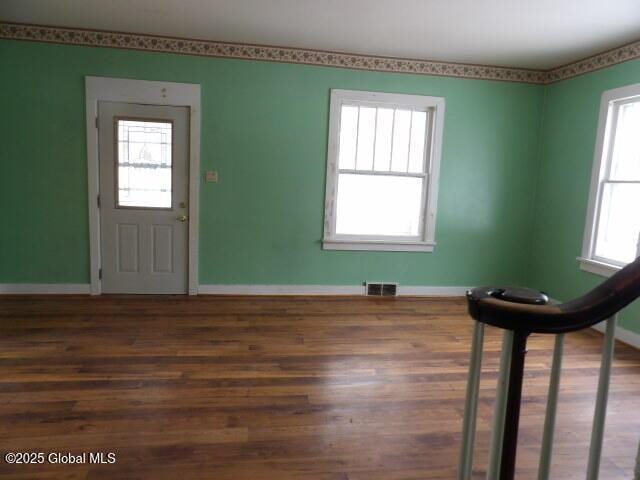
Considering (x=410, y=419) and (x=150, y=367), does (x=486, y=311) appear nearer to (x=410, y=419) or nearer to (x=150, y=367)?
(x=410, y=419)

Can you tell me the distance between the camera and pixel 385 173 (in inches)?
186

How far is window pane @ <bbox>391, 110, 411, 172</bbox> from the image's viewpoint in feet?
15.5

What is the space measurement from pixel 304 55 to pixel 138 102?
1726mm

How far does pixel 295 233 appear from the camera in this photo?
15.5 ft

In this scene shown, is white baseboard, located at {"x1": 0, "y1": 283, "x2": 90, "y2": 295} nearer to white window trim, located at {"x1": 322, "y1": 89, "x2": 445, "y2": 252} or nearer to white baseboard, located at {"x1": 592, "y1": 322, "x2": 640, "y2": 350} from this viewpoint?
white window trim, located at {"x1": 322, "y1": 89, "x2": 445, "y2": 252}

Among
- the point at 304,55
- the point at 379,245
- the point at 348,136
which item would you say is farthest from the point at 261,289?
the point at 304,55

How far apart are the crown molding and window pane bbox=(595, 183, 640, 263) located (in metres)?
1.16

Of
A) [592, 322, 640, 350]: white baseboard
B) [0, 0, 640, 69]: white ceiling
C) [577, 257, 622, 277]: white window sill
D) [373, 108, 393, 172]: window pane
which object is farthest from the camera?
[373, 108, 393, 172]: window pane

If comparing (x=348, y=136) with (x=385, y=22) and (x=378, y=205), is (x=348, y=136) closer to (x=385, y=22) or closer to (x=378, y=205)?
(x=378, y=205)

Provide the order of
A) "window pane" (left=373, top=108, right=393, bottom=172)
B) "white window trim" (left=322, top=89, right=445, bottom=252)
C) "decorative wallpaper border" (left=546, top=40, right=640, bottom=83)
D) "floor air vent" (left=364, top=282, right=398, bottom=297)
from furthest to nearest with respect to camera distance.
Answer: "floor air vent" (left=364, top=282, right=398, bottom=297), "window pane" (left=373, top=108, right=393, bottom=172), "white window trim" (left=322, top=89, right=445, bottom=252), "decorative wallpaper border" (left=546, top=40, right=640, bottom=83)

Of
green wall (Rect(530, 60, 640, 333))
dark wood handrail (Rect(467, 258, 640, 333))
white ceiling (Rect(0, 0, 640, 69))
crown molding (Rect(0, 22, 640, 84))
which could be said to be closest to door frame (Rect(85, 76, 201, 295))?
crown molding (Rect(0, 22, 640, 84))

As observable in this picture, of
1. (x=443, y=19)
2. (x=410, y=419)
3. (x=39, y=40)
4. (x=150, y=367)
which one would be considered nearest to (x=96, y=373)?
(x=150, y=367)

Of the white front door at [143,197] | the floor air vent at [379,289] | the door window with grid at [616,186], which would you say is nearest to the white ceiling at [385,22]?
the door window with grid at [616,186]

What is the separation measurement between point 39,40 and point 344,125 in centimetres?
303
